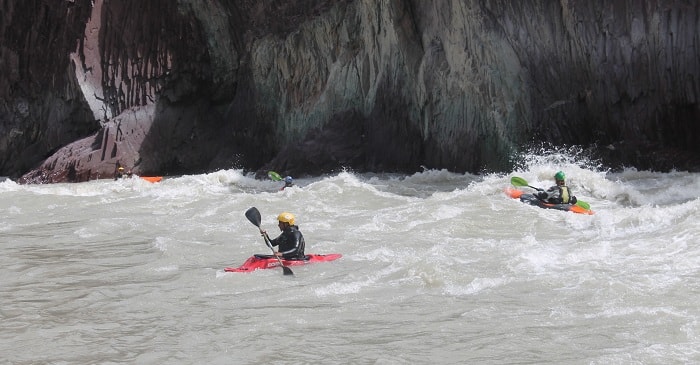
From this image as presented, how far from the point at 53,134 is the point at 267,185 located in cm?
923

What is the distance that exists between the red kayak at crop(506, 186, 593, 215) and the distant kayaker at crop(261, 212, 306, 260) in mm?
4371

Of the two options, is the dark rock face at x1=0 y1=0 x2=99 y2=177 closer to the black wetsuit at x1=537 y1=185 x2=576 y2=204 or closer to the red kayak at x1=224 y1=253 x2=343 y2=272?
the black wetsuit at x1=537 y1=185 x2=576 y2=204

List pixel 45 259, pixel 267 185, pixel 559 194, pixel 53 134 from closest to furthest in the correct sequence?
pixel 45 259
pixel 559 194
pixel 267 185
pixel 53 134

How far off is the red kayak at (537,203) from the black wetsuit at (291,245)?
14.4 ft

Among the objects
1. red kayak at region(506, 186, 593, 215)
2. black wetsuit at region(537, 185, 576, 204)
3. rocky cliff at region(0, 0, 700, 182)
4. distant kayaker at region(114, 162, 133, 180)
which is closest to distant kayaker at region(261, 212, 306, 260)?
red kayak at region(506, 186, 593, 215)

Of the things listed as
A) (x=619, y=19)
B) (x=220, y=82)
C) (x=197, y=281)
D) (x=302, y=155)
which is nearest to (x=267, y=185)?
(x=302, y=155)

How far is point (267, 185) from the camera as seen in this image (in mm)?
20547

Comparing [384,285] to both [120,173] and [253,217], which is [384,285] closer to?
[253,217]

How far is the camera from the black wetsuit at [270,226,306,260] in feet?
32.8

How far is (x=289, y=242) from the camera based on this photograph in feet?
33.3

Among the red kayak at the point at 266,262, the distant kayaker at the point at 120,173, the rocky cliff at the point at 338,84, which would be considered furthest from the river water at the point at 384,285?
the distant kayaker at the point at 120,173

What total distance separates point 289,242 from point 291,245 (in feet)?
0.16

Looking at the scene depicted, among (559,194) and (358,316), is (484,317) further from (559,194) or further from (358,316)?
(559,194)

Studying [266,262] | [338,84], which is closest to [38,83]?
[338,84]
